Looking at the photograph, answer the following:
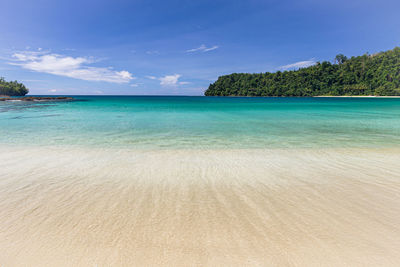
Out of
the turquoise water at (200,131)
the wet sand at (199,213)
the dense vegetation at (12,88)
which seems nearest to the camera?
the wet sand at (199,213)

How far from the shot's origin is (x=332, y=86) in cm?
13662

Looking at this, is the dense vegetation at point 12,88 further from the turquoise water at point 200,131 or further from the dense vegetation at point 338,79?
the dense vegetation at point 338,79

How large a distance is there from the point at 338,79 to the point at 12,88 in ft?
707

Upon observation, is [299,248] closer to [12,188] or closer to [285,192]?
[285,192]

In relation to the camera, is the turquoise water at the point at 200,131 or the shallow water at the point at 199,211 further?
the turquoise water at the point at 200,131

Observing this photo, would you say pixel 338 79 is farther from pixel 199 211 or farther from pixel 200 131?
pixel 199 211

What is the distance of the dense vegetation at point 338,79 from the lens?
4385 inches

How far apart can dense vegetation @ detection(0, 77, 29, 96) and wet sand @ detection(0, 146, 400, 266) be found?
152m

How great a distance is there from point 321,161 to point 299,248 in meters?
4.36

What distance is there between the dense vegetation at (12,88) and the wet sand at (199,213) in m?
152

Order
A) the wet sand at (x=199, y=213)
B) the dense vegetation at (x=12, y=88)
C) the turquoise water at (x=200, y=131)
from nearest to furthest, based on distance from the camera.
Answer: the wet sand at (x=199, y=213)
the turquoise water at (x=200, y=131)
the dense vegetation at (x=12, y=88)

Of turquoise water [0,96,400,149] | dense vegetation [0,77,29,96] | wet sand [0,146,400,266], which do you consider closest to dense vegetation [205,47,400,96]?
turquoise water [0,96,400,149]

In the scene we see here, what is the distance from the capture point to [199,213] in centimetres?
304

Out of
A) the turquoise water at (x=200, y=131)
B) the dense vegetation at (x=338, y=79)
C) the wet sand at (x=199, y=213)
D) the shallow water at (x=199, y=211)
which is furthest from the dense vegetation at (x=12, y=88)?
the dense vegetation at (x=338, y=79)
